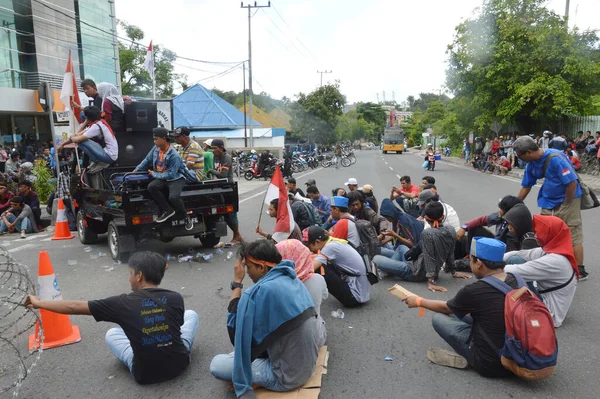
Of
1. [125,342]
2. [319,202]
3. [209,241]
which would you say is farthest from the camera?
[209,241]

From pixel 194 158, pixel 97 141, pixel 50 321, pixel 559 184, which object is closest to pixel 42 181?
pixel 97 141

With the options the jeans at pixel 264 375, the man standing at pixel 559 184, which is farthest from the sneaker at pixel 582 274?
the jeans at pixel 264 375

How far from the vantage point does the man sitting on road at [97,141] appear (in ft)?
24.4

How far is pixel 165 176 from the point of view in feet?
22.0

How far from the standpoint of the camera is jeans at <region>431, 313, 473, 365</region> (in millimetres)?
3713

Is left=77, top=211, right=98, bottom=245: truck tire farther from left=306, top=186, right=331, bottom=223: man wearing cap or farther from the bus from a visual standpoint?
the bus

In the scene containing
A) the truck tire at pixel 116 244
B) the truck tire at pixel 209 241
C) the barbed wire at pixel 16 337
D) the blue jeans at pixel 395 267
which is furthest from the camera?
the truck tire at pixel 209 241

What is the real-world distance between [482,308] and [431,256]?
7.70ft

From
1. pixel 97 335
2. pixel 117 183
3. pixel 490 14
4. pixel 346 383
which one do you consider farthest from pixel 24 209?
pixel 490 14

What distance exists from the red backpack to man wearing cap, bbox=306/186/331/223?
4.66m

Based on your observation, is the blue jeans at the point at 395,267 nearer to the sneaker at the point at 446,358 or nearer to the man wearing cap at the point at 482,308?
the sneaker at the point at 446,358

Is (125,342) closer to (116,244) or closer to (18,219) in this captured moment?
(116,244)

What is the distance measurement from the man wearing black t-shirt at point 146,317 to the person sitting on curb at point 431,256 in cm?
318

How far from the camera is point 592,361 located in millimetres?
3840
